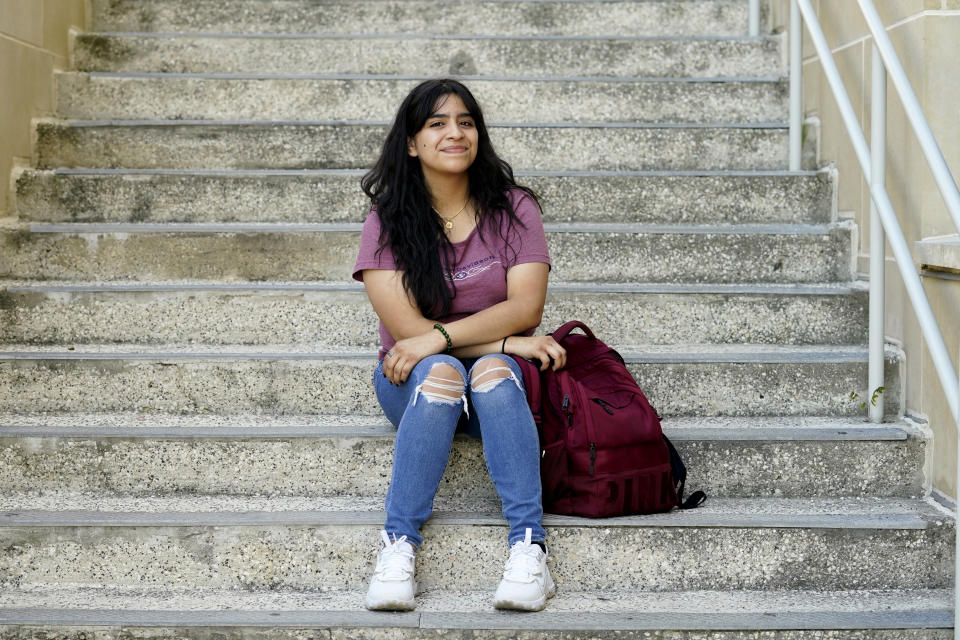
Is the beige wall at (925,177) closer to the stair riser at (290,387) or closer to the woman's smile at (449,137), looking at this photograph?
the stair riser at (290,387)

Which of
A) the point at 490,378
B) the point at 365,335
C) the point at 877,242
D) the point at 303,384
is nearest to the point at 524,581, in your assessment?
the point at 490,378

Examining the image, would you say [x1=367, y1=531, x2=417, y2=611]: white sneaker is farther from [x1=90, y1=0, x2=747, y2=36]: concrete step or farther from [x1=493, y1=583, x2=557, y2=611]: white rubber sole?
[x1=90, y1=0, x2=747, y2=36]: concrete step

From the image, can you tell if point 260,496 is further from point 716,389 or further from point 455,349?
point 716,389

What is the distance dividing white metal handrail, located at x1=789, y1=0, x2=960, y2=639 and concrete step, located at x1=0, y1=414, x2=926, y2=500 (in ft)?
0.72

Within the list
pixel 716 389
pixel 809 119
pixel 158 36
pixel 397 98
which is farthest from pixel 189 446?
pixel 809 119

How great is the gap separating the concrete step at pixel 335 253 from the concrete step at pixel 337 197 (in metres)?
0.15

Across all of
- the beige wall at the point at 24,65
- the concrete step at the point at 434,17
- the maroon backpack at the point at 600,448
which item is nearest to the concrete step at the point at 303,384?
the maroon backpack at the point at 600,448

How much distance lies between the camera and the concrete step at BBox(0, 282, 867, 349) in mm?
2930

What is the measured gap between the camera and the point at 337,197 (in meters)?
3.30

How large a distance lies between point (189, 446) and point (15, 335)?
2.65 ft

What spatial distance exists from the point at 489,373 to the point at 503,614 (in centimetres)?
52

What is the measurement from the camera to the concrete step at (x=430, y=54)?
3.82 metres

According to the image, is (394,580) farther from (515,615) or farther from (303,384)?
(303,384)

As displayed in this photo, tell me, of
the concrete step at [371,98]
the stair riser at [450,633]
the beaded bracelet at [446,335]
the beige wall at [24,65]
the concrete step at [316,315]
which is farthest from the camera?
the concrete step at [371,98]
